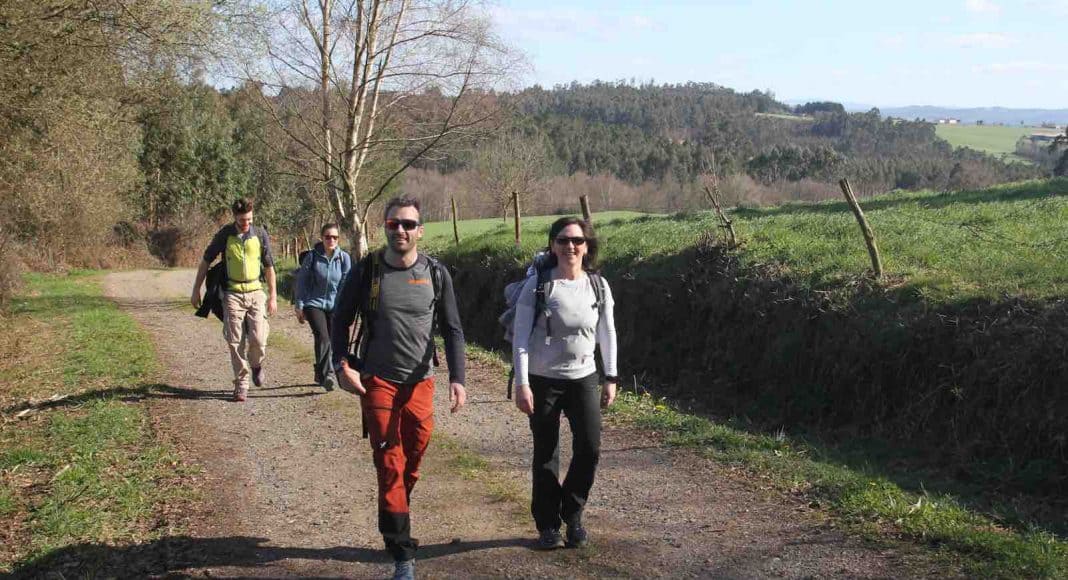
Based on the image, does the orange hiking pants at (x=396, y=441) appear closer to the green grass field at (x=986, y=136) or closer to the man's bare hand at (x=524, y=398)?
the man's bare hand at (x=524, y=398)

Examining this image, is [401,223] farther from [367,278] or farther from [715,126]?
[715,126]

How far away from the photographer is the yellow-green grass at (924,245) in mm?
10789

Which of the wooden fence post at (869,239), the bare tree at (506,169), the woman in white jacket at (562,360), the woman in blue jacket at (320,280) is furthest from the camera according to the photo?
the bare tree at (506,169)

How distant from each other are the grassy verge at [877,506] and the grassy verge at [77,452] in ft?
14.6

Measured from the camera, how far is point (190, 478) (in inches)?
284

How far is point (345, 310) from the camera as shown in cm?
517

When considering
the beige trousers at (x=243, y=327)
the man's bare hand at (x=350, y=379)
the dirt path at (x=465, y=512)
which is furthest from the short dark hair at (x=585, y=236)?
the beige trousers at (x=243, y=327)

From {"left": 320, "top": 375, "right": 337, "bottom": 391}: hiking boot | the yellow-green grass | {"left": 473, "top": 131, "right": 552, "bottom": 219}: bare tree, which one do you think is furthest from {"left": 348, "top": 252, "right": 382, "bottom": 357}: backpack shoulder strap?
{"left": 473, "top": 131, "right": 552, "bottom": 219}: bare tree

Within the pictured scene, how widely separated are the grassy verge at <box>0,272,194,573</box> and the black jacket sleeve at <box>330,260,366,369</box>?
79.6 inches

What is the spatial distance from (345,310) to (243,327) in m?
5.19

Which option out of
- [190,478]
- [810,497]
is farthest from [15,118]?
[810,497]

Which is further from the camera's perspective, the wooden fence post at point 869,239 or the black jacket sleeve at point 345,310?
the wooden fence post at point 869,239

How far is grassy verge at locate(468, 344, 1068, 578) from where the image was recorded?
523 centimetres

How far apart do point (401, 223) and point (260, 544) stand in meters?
2.31
